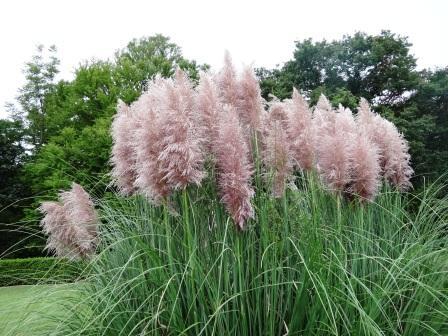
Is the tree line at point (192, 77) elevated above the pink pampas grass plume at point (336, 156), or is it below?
above

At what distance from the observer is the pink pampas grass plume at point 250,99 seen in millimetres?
2807

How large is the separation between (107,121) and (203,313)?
1939 centimetres

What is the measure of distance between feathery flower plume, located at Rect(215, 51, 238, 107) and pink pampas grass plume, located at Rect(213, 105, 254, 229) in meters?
0.54

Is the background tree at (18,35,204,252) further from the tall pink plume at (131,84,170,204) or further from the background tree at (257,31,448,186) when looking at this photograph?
the tall pink plume at (131,84,170,204)

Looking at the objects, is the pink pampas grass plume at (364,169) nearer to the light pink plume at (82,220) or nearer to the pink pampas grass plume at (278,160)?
the pink pampas grass plume at (278,160)

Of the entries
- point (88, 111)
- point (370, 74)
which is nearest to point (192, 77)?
point (88, 111)

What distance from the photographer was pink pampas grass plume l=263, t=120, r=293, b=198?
261 cm

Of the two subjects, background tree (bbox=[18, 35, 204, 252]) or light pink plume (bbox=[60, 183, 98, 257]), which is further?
background tree (bbox=[18, 35, 204, 252])

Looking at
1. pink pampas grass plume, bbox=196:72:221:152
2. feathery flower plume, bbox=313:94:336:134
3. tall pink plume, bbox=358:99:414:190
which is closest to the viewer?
pink pampas grass plume, bbox=196:72:221:152

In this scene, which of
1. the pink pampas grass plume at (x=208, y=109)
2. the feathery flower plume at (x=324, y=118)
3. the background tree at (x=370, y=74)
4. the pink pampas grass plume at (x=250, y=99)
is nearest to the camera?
the pink pampas grass plume at (x=208, y=109)

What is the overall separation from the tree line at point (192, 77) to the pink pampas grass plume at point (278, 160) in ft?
58.9

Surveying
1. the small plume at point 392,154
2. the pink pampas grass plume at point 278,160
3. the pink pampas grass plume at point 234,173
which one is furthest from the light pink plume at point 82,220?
the small plume at point 392,154

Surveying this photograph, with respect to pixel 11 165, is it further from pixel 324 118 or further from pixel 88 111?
pixel 324 118

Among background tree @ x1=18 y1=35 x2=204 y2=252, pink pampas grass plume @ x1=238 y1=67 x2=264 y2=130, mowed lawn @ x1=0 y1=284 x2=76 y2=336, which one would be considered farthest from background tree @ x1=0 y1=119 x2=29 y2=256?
pink pampas grass plume @ x1=238 y1=67 x2=264 y2=130
